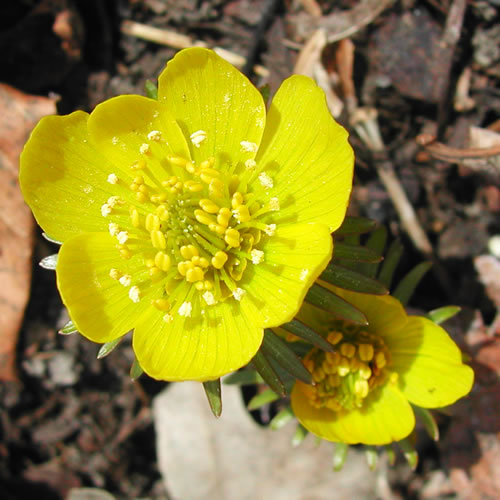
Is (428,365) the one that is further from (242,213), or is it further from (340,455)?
(242,213)

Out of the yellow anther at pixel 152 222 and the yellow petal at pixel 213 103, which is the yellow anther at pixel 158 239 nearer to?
the yellow anther at pixel 152 222

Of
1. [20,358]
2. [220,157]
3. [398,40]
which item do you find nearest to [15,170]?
[20,358]

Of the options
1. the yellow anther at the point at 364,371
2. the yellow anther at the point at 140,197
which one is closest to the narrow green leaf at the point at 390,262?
the yellow anther at the point at 364,371

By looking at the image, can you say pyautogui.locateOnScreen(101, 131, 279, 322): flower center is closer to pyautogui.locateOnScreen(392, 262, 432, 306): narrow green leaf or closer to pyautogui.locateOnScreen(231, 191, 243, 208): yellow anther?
pyautogui.locateOnScreen(231, 191, 243, 208): yellow anther

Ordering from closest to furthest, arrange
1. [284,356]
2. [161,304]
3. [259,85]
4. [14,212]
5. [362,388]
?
[161,304] → [284,356] → [362,388] → [14,212] → [259,85]

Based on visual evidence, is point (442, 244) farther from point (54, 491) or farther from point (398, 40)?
point (54, 491)

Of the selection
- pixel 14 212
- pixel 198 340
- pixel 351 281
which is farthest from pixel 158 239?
pixel 14 212

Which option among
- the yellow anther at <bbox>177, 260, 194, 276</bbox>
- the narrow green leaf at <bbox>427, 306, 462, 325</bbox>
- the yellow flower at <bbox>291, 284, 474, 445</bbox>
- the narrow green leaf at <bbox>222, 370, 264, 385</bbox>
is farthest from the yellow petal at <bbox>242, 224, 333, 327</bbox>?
the narrow green leaf at <bbox>427, 306, 462, 325</bbox>
